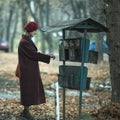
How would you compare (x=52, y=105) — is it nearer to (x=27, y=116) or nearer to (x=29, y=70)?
(x=27, y=116)

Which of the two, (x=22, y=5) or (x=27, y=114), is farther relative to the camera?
(x=22, y=5)

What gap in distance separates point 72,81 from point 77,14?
29.8m

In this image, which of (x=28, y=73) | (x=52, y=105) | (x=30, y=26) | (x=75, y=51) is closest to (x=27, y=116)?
(x=28, y=73)

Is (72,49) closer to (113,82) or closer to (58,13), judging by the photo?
(113,82)

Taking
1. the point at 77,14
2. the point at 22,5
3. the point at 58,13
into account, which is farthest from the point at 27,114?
the point at 58,13

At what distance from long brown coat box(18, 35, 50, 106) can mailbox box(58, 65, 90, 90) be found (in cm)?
Answer: 48

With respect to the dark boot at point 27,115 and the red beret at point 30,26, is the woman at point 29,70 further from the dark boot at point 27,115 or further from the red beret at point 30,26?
the dark boot at point 27,115

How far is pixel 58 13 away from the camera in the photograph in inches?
2532

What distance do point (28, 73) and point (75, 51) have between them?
1121mm

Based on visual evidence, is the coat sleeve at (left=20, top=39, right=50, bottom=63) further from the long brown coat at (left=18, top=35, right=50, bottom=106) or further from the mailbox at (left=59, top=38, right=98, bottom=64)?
the mailbox at (left=59, top=38, right=98, bottom=64)

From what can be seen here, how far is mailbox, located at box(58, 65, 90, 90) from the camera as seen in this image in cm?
1023

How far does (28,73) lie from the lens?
10430 mm

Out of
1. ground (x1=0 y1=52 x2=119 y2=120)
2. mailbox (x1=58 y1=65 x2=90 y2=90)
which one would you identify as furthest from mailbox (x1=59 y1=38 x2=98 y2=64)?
ground (x1=0 y1=52 x2=119 y2=120)

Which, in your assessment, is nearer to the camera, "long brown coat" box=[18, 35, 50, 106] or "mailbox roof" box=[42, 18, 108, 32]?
"mailbox roof" box=[42, 18, 108, 32]
